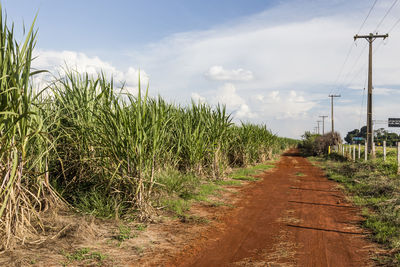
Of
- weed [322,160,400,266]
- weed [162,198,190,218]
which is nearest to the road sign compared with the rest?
weed [322,160,400,266]

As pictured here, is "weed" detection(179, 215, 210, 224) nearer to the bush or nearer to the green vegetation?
the green vegetation

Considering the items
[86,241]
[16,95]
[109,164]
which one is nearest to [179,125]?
[109,164]

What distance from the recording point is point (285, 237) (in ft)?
16.3

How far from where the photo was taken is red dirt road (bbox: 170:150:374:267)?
4043mm

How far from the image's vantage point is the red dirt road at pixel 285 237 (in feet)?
13.3

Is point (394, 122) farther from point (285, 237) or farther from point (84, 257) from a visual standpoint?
point (84, 257)

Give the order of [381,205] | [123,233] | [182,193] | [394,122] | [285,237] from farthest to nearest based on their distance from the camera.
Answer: [394,122] → [182,193] → [381,205] → [285,237] → [123,233]

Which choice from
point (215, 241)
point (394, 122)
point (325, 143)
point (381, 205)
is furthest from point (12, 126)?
point (394, 122)

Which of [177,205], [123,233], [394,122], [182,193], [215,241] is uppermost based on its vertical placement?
[394,122]

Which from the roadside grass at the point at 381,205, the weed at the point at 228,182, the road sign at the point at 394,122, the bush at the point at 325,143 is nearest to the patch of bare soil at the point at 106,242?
the roadside grass at the point at 381,205

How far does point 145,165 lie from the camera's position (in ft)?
17.8

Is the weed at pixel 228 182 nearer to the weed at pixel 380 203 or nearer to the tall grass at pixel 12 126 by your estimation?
the weed at pixel 380 203

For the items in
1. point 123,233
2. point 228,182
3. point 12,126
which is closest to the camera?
point 12,126

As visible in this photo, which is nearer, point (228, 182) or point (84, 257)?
point (84, 257)
